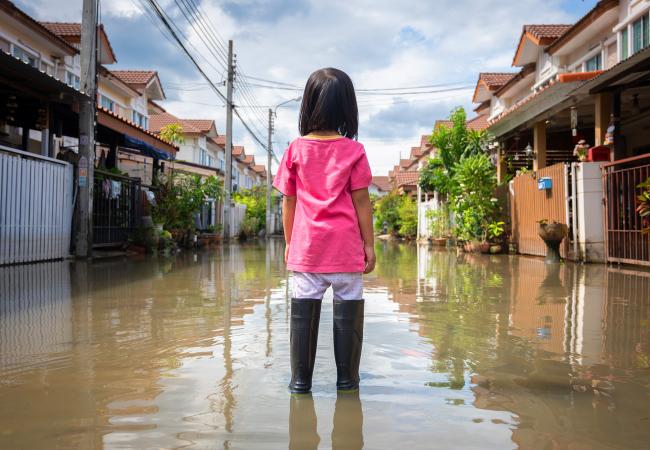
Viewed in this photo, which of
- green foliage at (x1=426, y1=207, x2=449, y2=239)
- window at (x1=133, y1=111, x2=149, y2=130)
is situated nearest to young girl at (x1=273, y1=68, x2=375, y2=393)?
green foliage at (x1=426, y1=207, x2=449, y2=239)

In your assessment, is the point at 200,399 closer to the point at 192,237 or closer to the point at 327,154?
the point at 327,154

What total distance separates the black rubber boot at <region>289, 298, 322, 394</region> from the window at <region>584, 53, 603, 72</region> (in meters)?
18.1

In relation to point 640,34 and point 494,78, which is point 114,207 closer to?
point 640,34

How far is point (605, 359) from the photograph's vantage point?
338 centimetres

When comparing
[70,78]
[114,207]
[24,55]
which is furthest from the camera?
[70,78]

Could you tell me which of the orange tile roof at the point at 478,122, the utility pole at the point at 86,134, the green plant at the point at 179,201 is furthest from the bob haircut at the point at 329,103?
the orange tile roof at the point at 478,122

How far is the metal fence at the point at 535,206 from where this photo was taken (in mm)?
11844

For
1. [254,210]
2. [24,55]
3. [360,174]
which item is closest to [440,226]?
[24,55]

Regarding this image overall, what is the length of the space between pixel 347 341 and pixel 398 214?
1332 inches

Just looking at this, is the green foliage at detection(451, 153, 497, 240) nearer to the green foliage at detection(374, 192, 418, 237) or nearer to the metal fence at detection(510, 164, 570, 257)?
the metal fence at detection(510, 164, 570, 257)

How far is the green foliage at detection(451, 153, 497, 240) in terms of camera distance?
15648 mm

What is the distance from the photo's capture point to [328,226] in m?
2.66

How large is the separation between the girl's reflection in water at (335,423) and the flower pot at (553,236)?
31.3 ft

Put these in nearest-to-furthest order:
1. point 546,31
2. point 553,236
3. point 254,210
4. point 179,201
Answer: point 553,236, point 179,201, point 546,31, point 254,210
